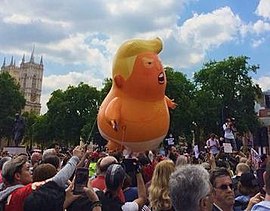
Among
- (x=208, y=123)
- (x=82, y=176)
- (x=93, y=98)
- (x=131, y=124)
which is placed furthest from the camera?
(x=93, y=98)

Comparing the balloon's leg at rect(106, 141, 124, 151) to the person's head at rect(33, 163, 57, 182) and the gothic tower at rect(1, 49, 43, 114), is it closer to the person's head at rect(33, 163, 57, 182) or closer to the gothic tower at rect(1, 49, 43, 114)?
the person's head at rect(33, 163, 57, 182)

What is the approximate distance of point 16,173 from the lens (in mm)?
4387

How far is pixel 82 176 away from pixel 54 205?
53 centimetres

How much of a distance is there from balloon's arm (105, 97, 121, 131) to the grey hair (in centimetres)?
1086

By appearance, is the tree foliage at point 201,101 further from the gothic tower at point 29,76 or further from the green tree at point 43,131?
the gothic tower at point 29,76

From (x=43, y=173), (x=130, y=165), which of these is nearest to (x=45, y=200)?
(x=43, y=173)

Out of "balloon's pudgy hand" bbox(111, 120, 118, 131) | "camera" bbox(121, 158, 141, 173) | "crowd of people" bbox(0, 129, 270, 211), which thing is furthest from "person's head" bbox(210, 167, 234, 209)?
"balloon's pudgy hand" bbox(111, 120, 118, 131)

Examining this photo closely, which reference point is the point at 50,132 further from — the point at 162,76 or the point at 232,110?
the point at 162,76

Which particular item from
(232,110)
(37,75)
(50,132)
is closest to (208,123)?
(232,110)

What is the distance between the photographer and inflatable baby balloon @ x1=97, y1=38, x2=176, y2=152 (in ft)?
47.6

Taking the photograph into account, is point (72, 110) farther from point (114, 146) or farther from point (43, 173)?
point (43, 173)

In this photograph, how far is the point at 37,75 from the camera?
154625 millimetres

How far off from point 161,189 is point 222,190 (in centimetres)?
64

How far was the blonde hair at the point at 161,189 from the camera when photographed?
4.27 metres
